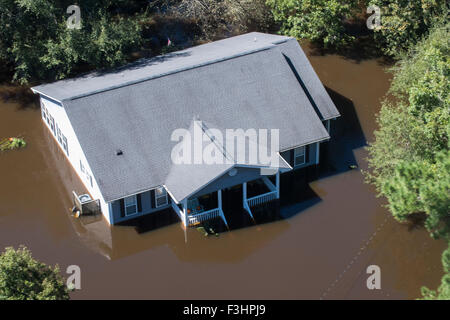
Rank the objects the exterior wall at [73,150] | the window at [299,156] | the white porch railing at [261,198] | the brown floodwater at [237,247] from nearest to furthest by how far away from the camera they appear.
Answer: the brown floodwater at [237,247], the exterior wall at [73,150], the white porch railing at [261,198], the window at [299,156]

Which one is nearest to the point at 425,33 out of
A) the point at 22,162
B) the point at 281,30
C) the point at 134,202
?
the point at 281,30

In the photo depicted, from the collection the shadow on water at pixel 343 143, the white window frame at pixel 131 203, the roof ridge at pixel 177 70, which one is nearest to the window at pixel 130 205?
the white window frame at pixel 131 203

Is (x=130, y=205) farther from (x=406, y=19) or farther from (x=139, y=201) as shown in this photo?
(x=406, y=19)

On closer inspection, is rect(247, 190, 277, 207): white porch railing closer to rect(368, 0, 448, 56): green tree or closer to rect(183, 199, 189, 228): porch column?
rect(183, 199, 189, 228): porch column

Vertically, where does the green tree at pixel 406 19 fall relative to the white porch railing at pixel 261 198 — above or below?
above

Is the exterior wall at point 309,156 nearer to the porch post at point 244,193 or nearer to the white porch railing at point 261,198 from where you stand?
the white porch railing at point 261,198

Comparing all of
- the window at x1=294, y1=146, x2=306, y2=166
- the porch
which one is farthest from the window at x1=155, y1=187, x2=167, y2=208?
the window at x1=294, y1=146, x2=306, y2=166
